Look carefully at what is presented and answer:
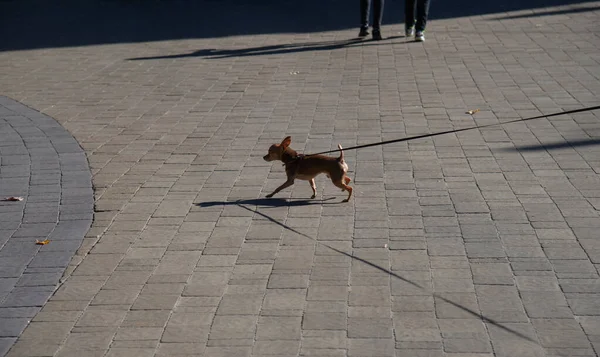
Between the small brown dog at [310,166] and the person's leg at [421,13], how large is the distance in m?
7.55

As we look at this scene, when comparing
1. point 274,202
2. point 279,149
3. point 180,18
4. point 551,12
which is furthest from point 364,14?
point 274,202

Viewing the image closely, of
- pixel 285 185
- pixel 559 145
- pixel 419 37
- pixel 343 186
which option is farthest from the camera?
pixel 419 37

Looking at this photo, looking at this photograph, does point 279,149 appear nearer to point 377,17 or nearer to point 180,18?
point 377,17

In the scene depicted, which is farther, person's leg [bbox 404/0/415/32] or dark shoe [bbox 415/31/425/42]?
dark shoe [bbox 415/31/425/42]

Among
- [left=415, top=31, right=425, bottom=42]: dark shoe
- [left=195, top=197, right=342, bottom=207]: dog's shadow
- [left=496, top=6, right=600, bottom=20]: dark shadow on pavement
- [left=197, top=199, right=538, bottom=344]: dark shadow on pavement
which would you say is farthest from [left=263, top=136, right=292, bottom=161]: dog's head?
[left=496, top=6, right=600, bottom=20]: dark shadow on pavement

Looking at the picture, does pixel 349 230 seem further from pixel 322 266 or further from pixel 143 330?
pixel 143 330

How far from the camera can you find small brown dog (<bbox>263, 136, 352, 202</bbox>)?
708 centimetres

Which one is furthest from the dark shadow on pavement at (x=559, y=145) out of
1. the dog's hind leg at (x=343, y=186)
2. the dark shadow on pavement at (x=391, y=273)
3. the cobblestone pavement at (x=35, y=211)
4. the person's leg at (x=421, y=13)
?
the person's leg at (x=421, y=13)

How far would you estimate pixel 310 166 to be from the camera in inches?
281

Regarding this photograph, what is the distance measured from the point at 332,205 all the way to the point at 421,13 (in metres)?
7.79

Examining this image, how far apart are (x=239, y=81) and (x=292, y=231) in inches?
229

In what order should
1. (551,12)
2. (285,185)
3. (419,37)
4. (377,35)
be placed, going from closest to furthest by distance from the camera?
(285,185), (419,37), (377,35), (551,12)

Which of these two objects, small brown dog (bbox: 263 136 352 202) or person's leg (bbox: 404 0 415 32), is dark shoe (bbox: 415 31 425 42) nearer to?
person's leg (bbox: 404 0 415 32)

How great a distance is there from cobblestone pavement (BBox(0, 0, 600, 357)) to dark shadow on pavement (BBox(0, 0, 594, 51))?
5.64ft
